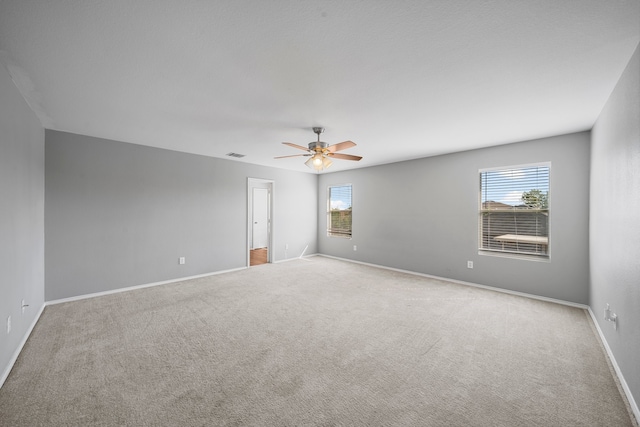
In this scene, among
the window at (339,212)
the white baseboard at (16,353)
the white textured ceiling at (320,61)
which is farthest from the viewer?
the window at (339,212)

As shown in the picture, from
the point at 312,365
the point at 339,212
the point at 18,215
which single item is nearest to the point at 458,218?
the point at 339,212

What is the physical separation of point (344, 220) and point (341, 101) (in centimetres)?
453

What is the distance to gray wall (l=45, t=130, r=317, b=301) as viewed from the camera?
12.2 ft

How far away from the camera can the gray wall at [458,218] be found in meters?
3.60

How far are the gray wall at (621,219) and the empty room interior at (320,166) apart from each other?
0.11 feet

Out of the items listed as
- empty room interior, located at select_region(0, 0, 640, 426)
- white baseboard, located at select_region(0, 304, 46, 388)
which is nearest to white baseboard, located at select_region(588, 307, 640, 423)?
empty room interior, located at select_region(0, 0, 640, 426)

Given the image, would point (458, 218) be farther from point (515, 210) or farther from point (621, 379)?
point (621, 379)

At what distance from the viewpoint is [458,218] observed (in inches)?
186

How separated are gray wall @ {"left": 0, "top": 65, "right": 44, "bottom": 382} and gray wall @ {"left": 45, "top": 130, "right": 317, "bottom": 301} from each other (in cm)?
40

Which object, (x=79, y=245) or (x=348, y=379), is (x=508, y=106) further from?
(x=79, y=245)

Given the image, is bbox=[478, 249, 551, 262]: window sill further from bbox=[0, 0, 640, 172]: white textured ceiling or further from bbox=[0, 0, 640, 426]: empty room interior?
bbox=[0, 0, 640, 172]: white textured ceiling

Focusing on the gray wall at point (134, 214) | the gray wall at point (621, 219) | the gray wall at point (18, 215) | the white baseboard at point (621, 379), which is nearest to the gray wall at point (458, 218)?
the gray wall at point (621, 219)

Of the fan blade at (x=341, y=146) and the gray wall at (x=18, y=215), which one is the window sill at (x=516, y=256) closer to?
the fan blade at (x=341, y=146)

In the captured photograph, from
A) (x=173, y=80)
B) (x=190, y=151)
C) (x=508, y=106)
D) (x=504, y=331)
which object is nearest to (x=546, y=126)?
(x=508, y=106)
